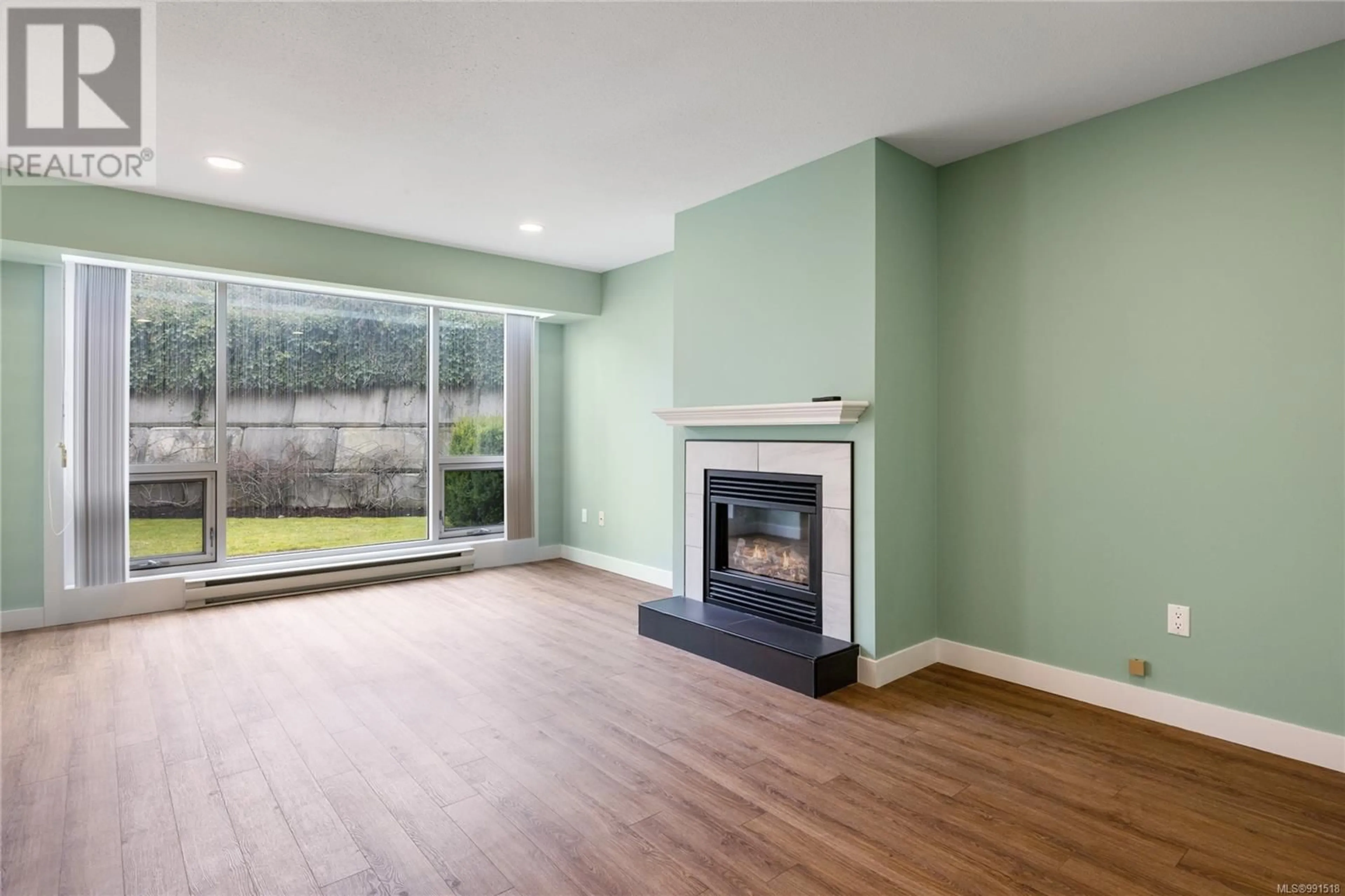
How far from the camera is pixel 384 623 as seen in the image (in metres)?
4.19

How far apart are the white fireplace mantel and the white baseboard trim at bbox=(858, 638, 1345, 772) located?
3.88 feet

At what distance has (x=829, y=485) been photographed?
11.0 feet

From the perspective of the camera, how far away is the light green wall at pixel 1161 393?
241 cm

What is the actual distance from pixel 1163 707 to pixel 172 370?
20.0 ft

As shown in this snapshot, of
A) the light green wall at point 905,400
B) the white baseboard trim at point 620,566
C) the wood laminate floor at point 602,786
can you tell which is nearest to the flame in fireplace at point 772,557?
the light green wall at point 905,400

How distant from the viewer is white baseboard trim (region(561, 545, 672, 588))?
5.27 m

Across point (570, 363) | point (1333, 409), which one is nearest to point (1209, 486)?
point (1333, 409)

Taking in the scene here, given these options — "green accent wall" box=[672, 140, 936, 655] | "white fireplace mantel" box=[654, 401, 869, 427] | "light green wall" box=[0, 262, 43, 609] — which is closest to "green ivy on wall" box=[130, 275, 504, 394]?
"light green wall" box=[0, 262, 43, 609]

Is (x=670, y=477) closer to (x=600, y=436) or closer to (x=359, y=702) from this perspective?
(x=600, y=436)

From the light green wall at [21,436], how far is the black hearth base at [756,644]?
3.79 m

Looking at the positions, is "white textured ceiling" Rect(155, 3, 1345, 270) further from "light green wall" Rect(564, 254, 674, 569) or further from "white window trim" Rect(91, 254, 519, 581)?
"light green wall" Rect(564, 254, 674, 569)

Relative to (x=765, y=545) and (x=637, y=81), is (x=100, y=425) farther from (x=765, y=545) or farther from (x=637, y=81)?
(x=765, y=545)

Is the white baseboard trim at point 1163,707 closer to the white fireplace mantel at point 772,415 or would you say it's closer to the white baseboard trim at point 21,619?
the white fireplace mantel at point 772,415

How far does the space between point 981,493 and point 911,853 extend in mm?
1927
